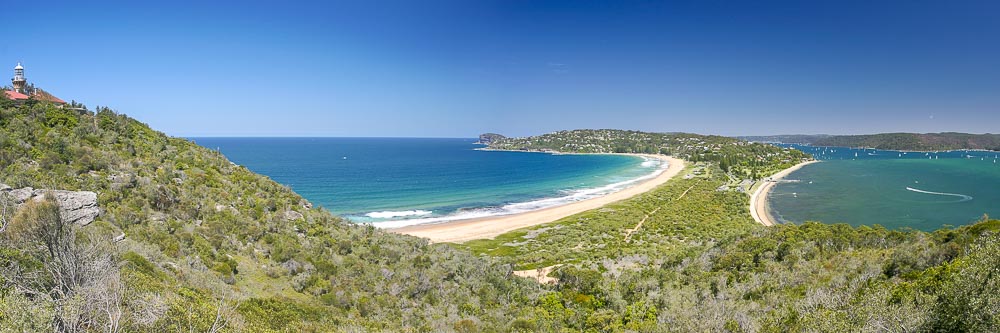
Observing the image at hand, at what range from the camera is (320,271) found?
18281mm

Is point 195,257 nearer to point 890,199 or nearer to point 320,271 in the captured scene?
point 320,271

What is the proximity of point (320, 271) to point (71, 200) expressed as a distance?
8.91m

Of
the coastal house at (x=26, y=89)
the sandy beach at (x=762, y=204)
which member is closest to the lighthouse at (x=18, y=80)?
the coastal house at (x=26, y=89)

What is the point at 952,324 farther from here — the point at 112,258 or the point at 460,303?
the point at 112,258

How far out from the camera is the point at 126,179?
1970 cm

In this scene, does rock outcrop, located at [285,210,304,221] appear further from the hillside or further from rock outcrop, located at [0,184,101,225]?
rock outcrop, located at [0,184,101,225]

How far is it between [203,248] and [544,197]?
54.6 metres

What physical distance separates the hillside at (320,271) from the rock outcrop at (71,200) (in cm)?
58

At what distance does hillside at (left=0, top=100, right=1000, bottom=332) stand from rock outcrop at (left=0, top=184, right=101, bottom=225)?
1.89 ft

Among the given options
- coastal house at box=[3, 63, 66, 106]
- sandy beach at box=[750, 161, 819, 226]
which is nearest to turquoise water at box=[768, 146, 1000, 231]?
sandy beach at box=[750, 161, 819, 226]

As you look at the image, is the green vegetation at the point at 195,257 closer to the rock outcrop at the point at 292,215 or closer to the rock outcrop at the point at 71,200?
the rock outcrop at the point at 292,215

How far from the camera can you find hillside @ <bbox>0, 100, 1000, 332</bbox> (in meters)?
9.60

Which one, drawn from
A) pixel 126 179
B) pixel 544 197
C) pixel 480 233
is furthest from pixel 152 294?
pixel 544 197

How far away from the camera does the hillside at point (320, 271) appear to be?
9.60 m
